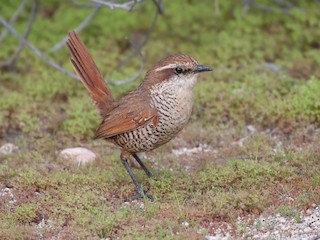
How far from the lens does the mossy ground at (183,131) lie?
5801 mm

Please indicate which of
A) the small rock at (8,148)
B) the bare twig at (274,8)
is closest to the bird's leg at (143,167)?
the small rock at (8,148)

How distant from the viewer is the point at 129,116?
250 inches

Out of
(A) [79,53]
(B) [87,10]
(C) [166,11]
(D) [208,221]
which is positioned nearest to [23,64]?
(B) [87,10]

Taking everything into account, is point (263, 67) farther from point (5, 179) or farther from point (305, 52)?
point (5, 179)

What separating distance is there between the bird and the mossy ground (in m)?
0.39

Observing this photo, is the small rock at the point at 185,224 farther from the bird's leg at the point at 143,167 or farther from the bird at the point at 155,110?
the bird's leg at the point at 143,167

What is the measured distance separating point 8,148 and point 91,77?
139cm

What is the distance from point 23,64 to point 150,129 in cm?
360

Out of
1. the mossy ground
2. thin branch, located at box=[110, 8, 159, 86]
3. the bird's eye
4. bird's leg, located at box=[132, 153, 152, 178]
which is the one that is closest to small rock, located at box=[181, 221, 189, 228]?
the mossy ground

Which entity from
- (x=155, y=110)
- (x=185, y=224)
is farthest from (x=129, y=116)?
(x=185, y=224)

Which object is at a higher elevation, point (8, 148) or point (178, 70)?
point (178, 70)

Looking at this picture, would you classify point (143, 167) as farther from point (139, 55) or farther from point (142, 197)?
point (139, 55)

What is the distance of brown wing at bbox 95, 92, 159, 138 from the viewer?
20.5ft

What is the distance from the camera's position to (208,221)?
5.69 meters
